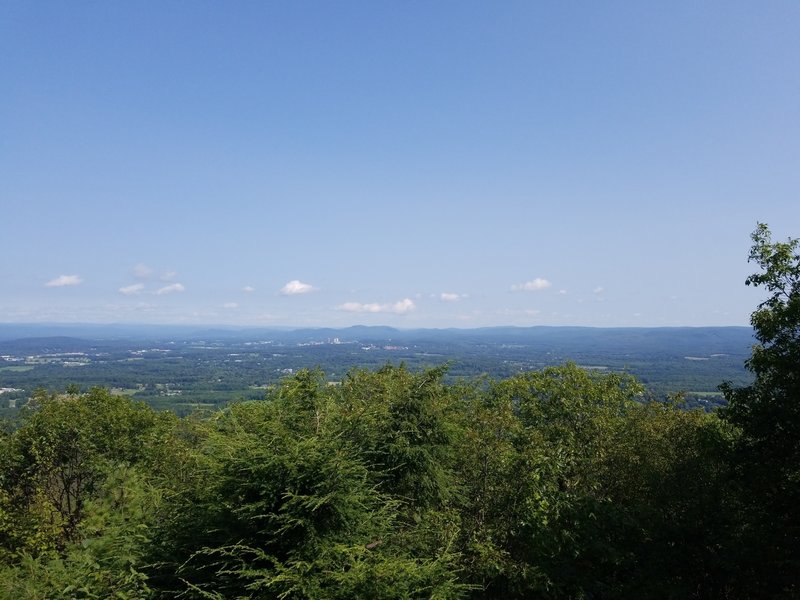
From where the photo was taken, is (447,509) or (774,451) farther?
(447,509)

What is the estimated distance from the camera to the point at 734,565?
36.0ft

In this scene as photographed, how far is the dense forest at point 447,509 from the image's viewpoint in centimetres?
981

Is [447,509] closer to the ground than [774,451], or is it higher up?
closer to the ground

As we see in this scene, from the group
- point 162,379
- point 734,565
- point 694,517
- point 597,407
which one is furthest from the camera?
point 162,379

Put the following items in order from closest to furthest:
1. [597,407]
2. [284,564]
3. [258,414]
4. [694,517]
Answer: [284,564] < [694,517] < [258,414] < [597,407]

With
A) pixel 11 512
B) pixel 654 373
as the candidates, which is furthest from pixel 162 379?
pixel 654 373

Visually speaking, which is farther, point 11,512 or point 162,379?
point 162,379

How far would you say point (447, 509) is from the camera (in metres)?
14.8

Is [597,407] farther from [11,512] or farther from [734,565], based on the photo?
[11,512]

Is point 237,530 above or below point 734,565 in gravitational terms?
above

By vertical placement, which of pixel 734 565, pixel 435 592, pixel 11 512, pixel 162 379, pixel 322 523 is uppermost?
pixel 322 523

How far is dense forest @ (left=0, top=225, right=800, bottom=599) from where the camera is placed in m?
9.81

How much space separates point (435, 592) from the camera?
8641mm

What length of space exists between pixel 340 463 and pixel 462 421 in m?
10.6
